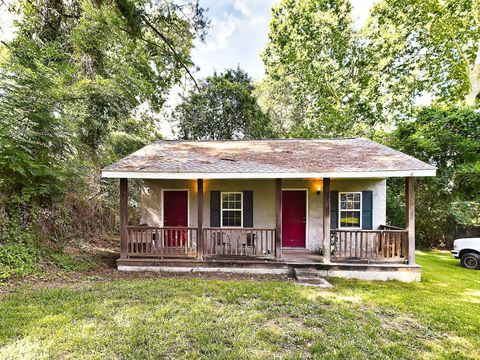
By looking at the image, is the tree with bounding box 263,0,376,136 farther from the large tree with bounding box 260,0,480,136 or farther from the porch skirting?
the porch skirting

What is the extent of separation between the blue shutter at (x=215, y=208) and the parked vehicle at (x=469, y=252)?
8.40m

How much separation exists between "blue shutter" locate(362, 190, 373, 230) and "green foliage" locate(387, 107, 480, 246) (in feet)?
15.8

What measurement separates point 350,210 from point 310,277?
3.17 m

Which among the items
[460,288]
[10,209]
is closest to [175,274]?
[10,209]

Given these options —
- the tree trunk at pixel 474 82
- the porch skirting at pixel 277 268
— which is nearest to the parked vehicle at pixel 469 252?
the porch skirting at pixel 277 268

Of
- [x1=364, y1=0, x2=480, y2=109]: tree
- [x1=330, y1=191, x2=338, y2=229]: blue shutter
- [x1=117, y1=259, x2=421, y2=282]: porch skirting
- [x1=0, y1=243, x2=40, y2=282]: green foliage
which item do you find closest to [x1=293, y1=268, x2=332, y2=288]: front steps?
[x1=117, y1=259, x2=421, y2=282]: porch skirting

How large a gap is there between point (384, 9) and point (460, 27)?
4.60 metres

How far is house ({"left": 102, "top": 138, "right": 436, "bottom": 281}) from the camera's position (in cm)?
661

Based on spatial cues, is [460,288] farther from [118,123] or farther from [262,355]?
[118,123]

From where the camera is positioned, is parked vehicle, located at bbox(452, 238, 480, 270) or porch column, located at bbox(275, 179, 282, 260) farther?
parked vehicle, located at bbox(452, 238, 480, 270)

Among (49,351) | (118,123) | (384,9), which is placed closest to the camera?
(49,351)

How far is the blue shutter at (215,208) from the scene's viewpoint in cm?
854

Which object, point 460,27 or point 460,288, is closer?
point 460,288

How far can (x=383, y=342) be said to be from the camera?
3.51m
